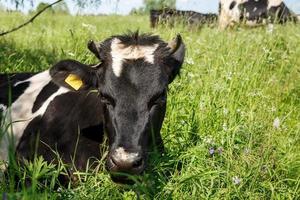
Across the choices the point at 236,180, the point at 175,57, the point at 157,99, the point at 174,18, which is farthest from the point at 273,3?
the point at 236,180

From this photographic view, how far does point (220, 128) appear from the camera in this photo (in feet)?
15.2

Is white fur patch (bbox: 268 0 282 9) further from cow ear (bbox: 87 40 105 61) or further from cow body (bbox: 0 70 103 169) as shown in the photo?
cow ear (bbox: 87 40 105 61)

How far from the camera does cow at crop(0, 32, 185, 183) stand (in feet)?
11.5

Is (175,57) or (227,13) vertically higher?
(175,57)

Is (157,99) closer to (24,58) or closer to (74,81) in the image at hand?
(74,81)

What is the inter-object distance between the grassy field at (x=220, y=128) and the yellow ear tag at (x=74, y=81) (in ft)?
2.37

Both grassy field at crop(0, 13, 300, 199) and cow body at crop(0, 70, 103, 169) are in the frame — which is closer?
grassy field at crop(0, 13, 300, 199)

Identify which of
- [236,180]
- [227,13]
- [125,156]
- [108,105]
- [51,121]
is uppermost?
[227,13]

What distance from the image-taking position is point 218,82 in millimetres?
5578

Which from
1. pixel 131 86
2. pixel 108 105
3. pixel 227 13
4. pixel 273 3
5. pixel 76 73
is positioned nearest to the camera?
pixel 131 86

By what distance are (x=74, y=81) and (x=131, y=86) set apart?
29.5 inches

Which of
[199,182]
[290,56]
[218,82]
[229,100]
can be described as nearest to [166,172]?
[199,182]

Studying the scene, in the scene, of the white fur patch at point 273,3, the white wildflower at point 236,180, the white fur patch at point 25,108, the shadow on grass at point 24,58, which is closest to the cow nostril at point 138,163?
the white wildflower at point 236,180

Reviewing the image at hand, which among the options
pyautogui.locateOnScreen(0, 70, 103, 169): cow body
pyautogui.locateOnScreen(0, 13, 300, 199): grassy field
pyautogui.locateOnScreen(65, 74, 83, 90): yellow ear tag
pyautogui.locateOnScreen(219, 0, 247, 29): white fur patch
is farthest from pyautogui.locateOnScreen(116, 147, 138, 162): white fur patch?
pyautogui.locateOnScreen(219, 0, 247, 29): white fur patch
